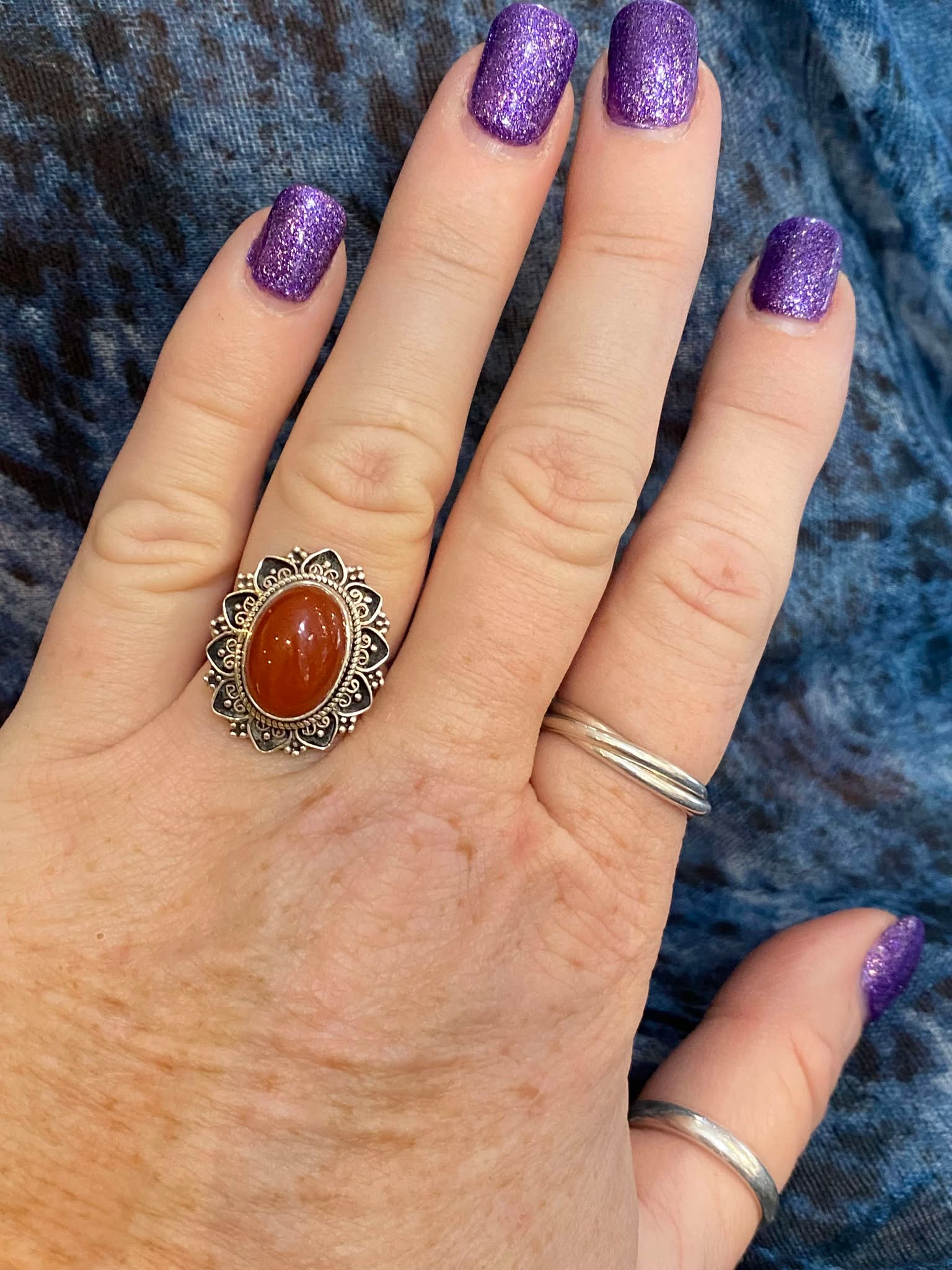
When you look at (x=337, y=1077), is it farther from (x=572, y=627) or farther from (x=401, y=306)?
(x=401, y=306)

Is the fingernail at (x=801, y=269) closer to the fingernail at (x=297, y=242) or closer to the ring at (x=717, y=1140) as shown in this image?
the fingernail at (x=297, y=242)

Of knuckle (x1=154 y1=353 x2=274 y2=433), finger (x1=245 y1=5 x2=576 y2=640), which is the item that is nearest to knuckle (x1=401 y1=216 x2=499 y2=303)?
finger (x1=245 y1=5 x2=576 y2=640)

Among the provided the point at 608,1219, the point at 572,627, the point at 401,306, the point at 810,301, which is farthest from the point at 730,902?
the point at 401,306

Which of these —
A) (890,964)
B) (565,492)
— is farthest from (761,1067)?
(565,492)

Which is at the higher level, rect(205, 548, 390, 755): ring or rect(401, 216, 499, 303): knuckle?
rect(401, 216, 499, 303): knuckle

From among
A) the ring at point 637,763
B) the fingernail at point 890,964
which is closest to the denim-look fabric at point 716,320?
the fingernail at point 890,964

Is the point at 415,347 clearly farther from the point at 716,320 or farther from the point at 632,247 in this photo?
the point at 716,320

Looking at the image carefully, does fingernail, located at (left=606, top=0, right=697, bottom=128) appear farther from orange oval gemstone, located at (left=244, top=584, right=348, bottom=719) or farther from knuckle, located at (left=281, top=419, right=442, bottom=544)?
orange oval gemstone, located at (left=244, top=584, right=348, bottom=719)
